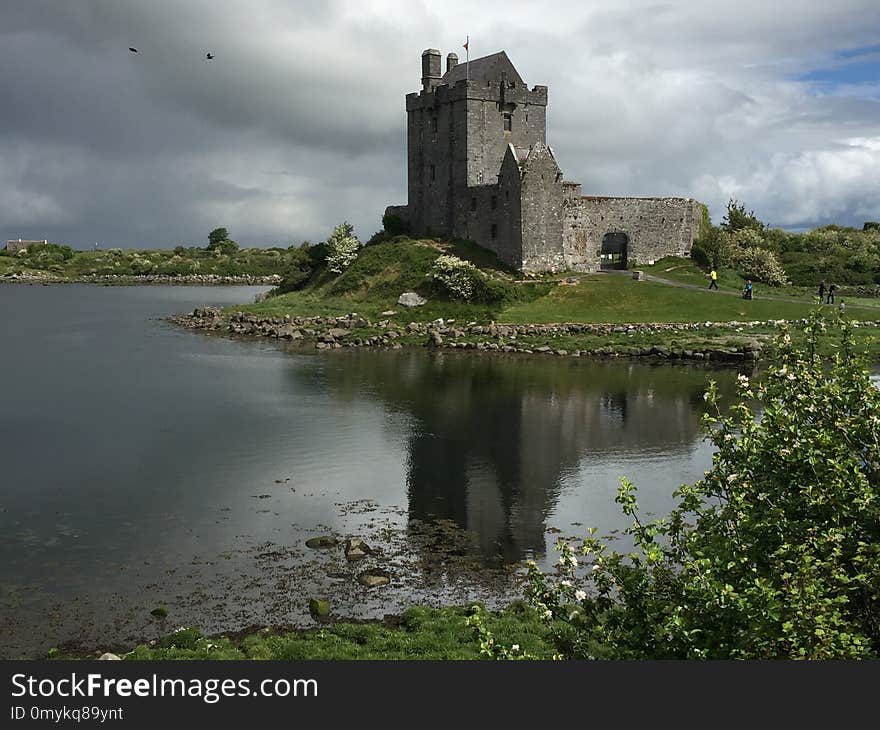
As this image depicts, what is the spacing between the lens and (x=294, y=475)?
29141mm

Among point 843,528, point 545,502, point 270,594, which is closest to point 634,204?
point 545,502

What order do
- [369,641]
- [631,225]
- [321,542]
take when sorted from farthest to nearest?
[631,225]
[321,542]
[369,641]

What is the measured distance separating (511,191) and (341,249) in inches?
695

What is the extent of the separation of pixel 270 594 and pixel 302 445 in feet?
46.1

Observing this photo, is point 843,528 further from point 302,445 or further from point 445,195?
point 445,195

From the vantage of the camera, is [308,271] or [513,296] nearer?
[513,296]

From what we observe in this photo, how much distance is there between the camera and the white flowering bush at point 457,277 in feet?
225

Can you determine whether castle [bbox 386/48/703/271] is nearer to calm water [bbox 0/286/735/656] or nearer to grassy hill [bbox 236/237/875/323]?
grassy hill [bbox 236/237/875/323]

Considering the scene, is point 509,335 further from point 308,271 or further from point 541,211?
point 308,271

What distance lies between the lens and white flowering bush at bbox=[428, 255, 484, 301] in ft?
225

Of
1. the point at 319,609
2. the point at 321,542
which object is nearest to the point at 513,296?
the point at 321,542

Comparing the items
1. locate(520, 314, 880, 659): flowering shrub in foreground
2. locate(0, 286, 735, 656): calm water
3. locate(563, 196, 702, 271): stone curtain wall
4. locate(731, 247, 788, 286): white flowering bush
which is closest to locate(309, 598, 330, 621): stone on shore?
locate(0, 286, 735, 656): calm water

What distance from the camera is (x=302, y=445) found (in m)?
33.4

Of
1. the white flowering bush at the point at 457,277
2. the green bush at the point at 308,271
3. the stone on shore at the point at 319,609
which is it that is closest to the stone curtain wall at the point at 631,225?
the white flowering bush at the point at 457,277
